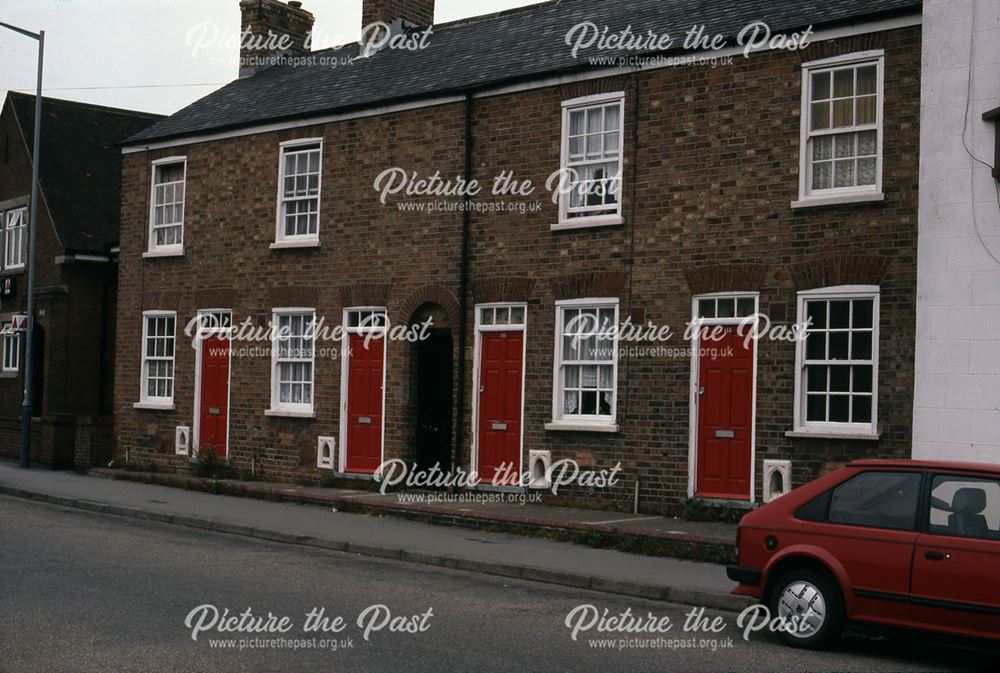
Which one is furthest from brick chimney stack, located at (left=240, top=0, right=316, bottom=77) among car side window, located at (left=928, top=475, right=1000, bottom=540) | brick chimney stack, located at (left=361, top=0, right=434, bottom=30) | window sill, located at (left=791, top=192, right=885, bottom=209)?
car side window, located at (left=928, top=475, right=1000, bottom=540)

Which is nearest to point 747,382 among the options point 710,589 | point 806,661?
point 710,589

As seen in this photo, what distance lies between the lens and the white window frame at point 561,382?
18484mm

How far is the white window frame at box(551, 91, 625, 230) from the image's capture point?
61.1 ft

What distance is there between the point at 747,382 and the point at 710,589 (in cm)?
537

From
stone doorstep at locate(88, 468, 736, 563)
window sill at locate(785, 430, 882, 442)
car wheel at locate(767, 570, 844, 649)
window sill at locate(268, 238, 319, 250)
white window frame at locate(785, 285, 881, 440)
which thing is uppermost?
window sill at locate(268, 238, 319, 250)

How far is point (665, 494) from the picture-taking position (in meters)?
17.7

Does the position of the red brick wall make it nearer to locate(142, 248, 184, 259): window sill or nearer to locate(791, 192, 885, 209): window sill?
locate(142, 248, 184, 259): window sill

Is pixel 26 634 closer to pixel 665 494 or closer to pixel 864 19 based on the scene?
pixel 665 494

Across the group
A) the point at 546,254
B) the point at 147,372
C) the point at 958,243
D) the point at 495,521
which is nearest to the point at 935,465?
the point at 958,243

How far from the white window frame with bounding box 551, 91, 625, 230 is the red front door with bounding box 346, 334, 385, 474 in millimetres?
4337

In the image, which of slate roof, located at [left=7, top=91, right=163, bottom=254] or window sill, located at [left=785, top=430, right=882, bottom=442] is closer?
window sill, located at [left=785, top=430, right=882, bottom=442]

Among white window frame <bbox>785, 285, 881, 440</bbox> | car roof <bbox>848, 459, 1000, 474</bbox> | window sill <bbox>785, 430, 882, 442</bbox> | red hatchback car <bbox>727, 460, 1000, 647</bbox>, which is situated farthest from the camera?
white window frame <bbox>785, 285, 881, 440</bbox>

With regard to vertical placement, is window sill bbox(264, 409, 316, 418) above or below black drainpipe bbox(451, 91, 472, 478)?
below

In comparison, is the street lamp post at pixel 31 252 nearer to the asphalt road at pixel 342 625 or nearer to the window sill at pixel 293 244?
the window sill at pixel 293 244
